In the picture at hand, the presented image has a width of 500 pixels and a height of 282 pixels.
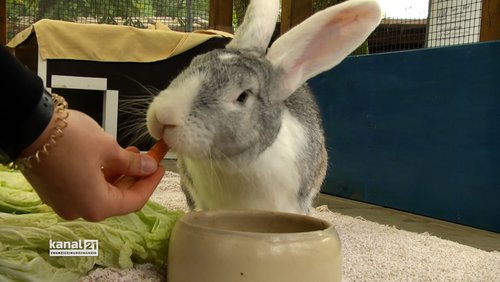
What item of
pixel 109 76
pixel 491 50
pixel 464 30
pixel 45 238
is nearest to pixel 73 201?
pixel 45 238

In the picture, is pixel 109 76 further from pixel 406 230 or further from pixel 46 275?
pixel 46 275

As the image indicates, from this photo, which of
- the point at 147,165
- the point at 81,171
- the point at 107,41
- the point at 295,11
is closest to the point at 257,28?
the point at 147,165

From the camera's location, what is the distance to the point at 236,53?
1.43m

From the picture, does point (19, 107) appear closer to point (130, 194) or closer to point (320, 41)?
point (130, 194)

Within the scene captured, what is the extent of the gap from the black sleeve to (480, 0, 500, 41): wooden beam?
2204mm

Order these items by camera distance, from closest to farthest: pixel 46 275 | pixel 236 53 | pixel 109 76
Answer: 1. pixel 46 275
2. pixel 236 53
3. pixel 109 76

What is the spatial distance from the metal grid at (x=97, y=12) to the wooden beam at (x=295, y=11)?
4.72ft

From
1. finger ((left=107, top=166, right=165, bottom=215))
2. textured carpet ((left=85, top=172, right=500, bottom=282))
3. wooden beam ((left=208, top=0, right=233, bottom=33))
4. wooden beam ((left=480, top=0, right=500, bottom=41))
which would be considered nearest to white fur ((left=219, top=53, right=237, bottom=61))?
finger ((left=107, top=166, right=165, bottom=215))

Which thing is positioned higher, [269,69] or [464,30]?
[464,30]

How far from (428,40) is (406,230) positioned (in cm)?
140

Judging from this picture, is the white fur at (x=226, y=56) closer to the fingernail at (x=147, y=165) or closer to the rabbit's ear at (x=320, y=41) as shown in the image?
the rabbit's ear at (x=320, y=41)

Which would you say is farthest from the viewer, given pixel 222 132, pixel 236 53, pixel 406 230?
pixel 406 230

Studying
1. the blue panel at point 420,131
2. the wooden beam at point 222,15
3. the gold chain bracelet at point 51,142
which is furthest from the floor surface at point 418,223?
the wooden beam at point 222,15

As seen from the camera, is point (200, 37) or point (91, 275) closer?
point (91, 275)
